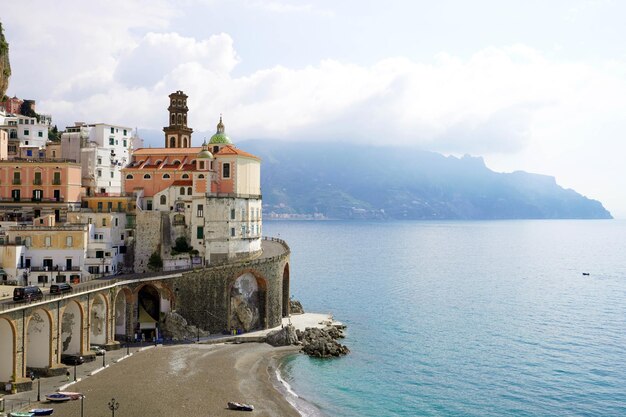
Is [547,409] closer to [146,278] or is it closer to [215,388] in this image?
[215,388]

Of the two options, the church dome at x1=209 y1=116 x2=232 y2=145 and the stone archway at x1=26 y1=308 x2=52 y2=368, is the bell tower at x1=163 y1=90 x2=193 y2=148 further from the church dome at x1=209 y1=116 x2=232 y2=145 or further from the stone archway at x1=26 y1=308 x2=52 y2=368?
the stone archway at x1=26 y1=308 x2=52 y2=368

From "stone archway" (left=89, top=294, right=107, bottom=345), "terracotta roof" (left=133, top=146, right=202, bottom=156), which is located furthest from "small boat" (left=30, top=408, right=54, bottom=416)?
"terracotta roof" (left=133, top=146, right=202, bottom=156)

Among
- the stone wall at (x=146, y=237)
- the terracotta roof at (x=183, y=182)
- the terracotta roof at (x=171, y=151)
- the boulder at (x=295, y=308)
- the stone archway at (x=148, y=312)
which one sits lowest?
the boulder at (x=295, y=308)


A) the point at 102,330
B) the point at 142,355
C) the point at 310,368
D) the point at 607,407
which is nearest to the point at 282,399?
the point at 310,368

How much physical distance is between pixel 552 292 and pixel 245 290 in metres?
77.1

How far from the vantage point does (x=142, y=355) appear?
67.2 metres

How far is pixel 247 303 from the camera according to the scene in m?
81.7

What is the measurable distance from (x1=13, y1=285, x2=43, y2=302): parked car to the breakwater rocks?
30.9 metres

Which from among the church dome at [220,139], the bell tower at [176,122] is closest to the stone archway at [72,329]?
the church dome at [220,139]

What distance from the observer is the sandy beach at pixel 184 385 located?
51.6 metres

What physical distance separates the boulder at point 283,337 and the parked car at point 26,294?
3057cm

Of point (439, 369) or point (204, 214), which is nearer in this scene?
point (439, 369)

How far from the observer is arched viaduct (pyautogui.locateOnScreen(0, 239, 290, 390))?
52688 millimetres

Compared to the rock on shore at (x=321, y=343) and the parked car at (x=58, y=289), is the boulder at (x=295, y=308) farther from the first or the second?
the parked car at (x=58, y=289)
